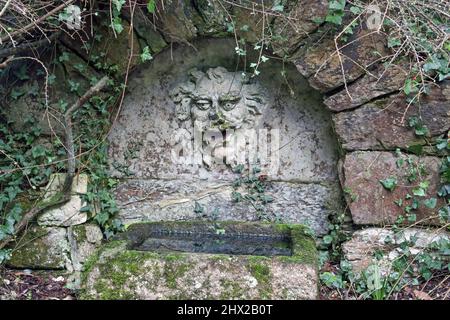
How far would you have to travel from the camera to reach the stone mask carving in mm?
3451

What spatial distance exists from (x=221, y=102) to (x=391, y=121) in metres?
1.06

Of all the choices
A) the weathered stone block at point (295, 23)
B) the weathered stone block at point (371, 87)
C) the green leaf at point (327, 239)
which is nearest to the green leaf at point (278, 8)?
the weathered stone block at point (295, 23)

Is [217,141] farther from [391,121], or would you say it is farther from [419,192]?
[419,192]

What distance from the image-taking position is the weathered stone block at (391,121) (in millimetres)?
2947

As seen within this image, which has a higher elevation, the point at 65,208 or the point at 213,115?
the point at 213,115

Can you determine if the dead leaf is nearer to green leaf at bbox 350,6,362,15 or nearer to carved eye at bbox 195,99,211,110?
green leaf at bbox 350,6,362,15

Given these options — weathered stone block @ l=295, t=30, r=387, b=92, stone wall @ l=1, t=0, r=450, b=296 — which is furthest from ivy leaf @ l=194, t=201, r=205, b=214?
weathered stone block @ l=295, t=30, r=387, b=92

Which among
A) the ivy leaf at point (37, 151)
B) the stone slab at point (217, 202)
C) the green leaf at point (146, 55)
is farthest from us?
the stone slab at point (217, 202)

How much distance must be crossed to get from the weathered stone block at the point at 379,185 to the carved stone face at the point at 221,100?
75cm

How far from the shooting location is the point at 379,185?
3.05m

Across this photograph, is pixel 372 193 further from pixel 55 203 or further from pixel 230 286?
pixel 55 203

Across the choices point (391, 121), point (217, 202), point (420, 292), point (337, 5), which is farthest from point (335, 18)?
point (420, 292)

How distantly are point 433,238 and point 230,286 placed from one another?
1212mm

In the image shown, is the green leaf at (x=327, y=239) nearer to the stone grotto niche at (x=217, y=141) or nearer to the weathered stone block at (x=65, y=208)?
the stone grotto niche at (x=217, y=141)
